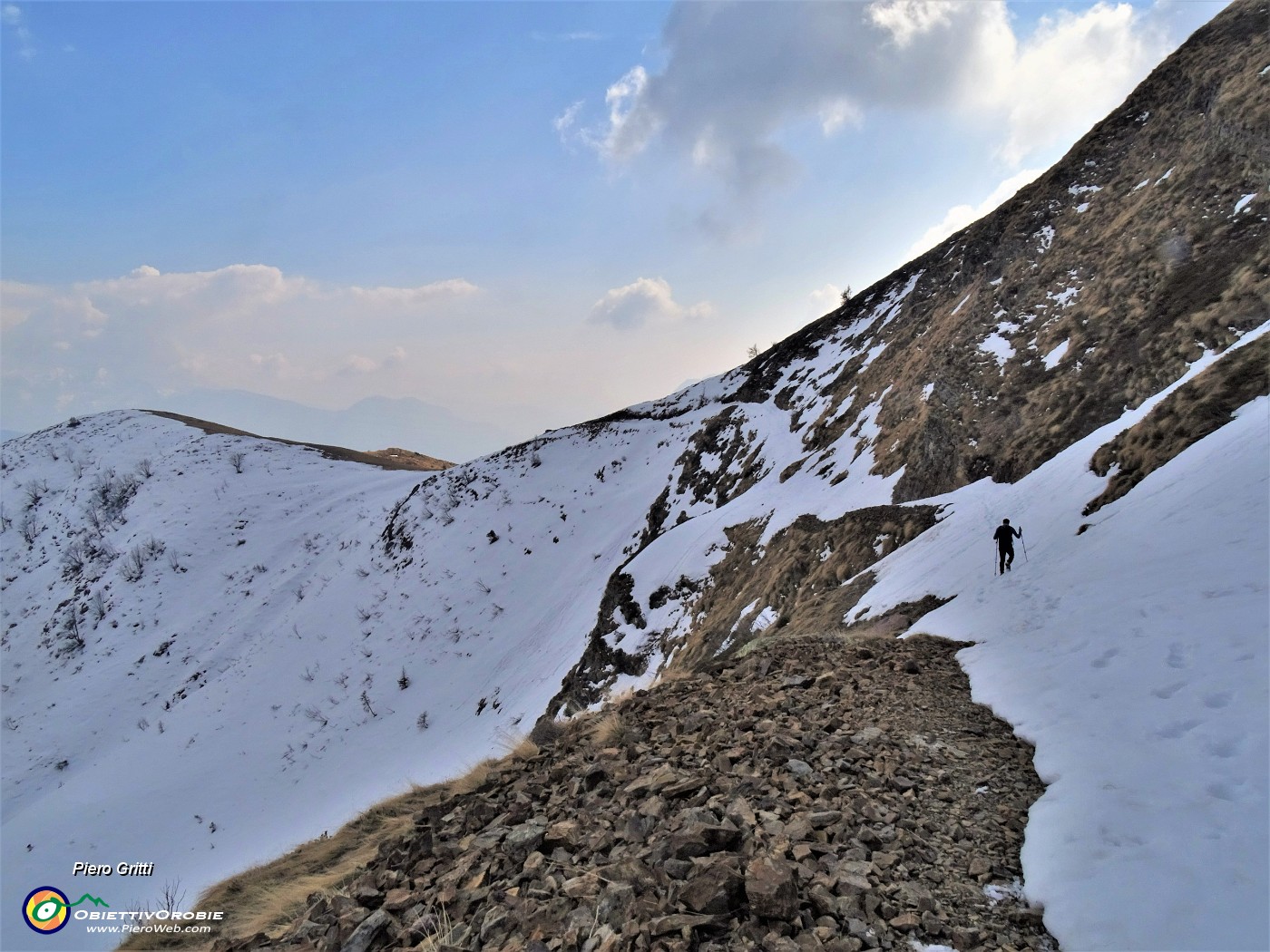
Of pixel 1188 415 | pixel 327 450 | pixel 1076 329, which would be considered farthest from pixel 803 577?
pixel 327 450

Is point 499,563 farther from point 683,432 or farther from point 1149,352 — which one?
point 1149,352

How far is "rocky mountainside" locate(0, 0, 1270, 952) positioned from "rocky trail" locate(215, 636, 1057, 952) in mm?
176

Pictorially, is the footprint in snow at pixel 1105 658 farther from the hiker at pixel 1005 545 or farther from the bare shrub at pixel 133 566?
the bare shrub at pixel 133 566

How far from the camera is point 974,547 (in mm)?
11875

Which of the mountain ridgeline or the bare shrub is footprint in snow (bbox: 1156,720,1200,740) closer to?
the mountain ridgeline

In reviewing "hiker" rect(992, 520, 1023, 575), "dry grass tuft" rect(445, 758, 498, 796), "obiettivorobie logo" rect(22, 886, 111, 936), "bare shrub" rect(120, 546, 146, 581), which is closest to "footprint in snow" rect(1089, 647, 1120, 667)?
"hiker" rect(992, 520, 1023, 575)

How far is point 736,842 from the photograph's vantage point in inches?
141

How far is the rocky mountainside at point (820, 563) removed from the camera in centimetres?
450

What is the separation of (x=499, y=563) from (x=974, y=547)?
2854 centimetres

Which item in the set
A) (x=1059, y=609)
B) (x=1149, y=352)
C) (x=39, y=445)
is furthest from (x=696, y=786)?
(x=39, y=445)

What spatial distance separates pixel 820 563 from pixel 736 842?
46.5 feet

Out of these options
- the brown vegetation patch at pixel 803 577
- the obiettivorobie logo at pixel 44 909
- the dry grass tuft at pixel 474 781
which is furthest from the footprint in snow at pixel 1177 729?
the obiettivorobie logo at pixel 44 909

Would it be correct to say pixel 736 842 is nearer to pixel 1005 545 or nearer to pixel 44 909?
pixel 1005 545

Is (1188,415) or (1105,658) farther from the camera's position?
(1188,415)
